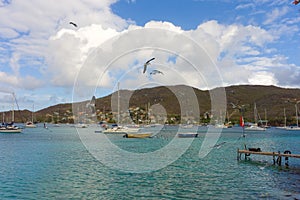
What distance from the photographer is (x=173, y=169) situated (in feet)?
105

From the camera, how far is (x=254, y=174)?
98.3 ft

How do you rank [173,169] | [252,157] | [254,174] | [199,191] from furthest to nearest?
[252,157] → [173,169] → [254,174] → [199,191]

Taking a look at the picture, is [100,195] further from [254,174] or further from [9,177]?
[254,174]

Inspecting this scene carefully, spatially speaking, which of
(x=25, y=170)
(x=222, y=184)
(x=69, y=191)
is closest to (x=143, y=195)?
(x=69, y=191)

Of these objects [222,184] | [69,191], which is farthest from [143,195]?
[222,184]

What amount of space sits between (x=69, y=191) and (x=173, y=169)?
12525 mm

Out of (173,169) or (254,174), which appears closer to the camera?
(254,174)

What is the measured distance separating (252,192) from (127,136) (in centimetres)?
6037

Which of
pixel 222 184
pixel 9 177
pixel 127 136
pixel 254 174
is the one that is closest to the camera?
pixel 222 184

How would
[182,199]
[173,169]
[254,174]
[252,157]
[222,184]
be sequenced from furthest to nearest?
[252,157], [173,169], [254,174], [222,184], [182,199]

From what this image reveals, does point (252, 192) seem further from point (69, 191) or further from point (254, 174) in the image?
point (69, 191)

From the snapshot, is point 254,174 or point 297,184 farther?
point 254,174

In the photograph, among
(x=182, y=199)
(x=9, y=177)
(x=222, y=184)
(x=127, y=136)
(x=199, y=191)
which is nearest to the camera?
(x=182, y=199)

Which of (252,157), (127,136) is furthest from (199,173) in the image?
(127,136)
